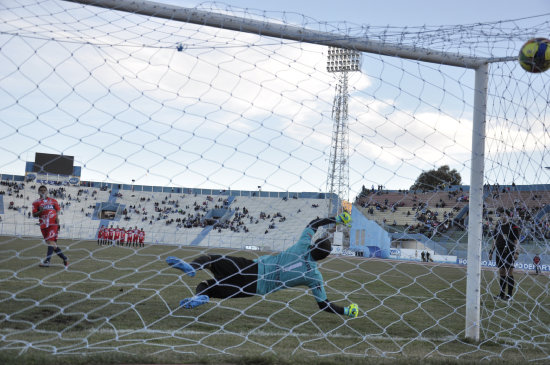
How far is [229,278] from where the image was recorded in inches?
185

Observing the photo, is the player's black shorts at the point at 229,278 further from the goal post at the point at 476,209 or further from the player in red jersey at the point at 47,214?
the player in red jersey at the point at 47,214

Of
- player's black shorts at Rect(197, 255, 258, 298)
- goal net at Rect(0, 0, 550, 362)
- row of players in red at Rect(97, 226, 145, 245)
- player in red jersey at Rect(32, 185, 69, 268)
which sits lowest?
row of players in red at Rect(97, 226, 145, 245)

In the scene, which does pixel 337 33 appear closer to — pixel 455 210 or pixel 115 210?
pixel 455 210

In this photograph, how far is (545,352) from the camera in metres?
4.07

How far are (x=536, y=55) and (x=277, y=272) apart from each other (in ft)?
11.0

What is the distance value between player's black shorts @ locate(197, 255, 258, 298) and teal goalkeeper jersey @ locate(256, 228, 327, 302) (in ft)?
0.28

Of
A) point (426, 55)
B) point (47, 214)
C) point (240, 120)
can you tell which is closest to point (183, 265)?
point (240, 120)

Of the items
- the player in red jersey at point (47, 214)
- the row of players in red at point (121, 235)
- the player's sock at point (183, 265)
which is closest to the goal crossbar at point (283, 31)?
the player's sock at point (183, 265)

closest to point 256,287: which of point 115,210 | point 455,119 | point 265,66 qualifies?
point 265,66

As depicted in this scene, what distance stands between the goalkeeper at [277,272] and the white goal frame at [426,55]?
3.88 ft

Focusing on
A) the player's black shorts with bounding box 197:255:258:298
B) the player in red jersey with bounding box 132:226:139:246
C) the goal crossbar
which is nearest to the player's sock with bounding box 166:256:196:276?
the player's black shorts with bounding box 197:255:258:298

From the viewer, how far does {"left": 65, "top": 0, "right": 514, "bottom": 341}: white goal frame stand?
3.97 m

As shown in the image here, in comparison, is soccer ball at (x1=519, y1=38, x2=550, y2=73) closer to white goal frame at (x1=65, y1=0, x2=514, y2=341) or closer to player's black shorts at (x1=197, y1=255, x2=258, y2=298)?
white goal frame at (x1=65, y1=0, x2=514, y2=341)

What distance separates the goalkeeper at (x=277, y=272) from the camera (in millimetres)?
4574
